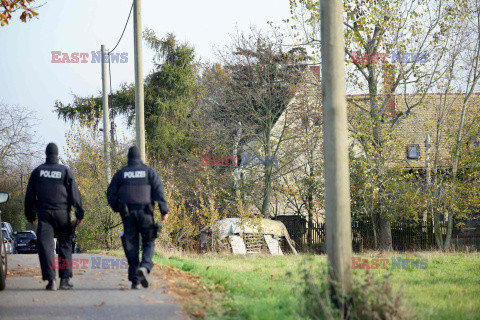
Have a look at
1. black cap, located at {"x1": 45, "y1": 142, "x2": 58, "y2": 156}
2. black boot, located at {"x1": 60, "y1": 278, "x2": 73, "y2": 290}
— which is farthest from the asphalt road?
black cap, located at {"x1": 45, "y1": 142, "x2": 58, "y2": 156}

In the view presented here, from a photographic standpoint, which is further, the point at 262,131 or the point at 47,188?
the point at 262,131

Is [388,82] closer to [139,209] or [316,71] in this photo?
[316,71]

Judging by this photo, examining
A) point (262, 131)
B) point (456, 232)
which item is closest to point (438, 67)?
point (262, 131)

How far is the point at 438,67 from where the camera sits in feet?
75.4

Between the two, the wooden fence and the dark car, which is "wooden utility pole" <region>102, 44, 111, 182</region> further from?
the dark car

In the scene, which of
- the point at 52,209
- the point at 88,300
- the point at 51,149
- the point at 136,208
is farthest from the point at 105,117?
the point at 88,300

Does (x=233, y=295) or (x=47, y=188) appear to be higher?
(x=47, y=188)

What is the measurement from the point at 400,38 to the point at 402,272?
13.1 metres

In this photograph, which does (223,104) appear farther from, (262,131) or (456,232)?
(456,232)

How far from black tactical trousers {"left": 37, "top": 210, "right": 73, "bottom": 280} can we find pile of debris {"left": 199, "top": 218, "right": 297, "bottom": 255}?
14.3 m

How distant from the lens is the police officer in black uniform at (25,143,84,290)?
750 centimetres

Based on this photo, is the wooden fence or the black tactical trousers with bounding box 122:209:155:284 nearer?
the black tactical trousers with bounding box 122:209:155:284

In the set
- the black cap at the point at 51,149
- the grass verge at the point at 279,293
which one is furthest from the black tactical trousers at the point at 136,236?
the black cap at the point at 51,149

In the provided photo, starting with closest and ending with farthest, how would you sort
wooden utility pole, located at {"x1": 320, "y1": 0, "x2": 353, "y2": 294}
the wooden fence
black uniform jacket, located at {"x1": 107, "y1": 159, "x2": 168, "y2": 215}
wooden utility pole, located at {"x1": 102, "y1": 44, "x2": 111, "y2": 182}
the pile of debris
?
wooden utility pole, located at {"x1": 320, "y1": 0, "x2": 353, "y2": 294}, black uniform jacket, located at {"x1": 107, "y1": 159, "x2": 168, "y2": 215}, wooden utility pole, located at {"x1": 102, "y1": 44, "x2": 111, "y2": 182}, the pile of debris, the wooden fence
